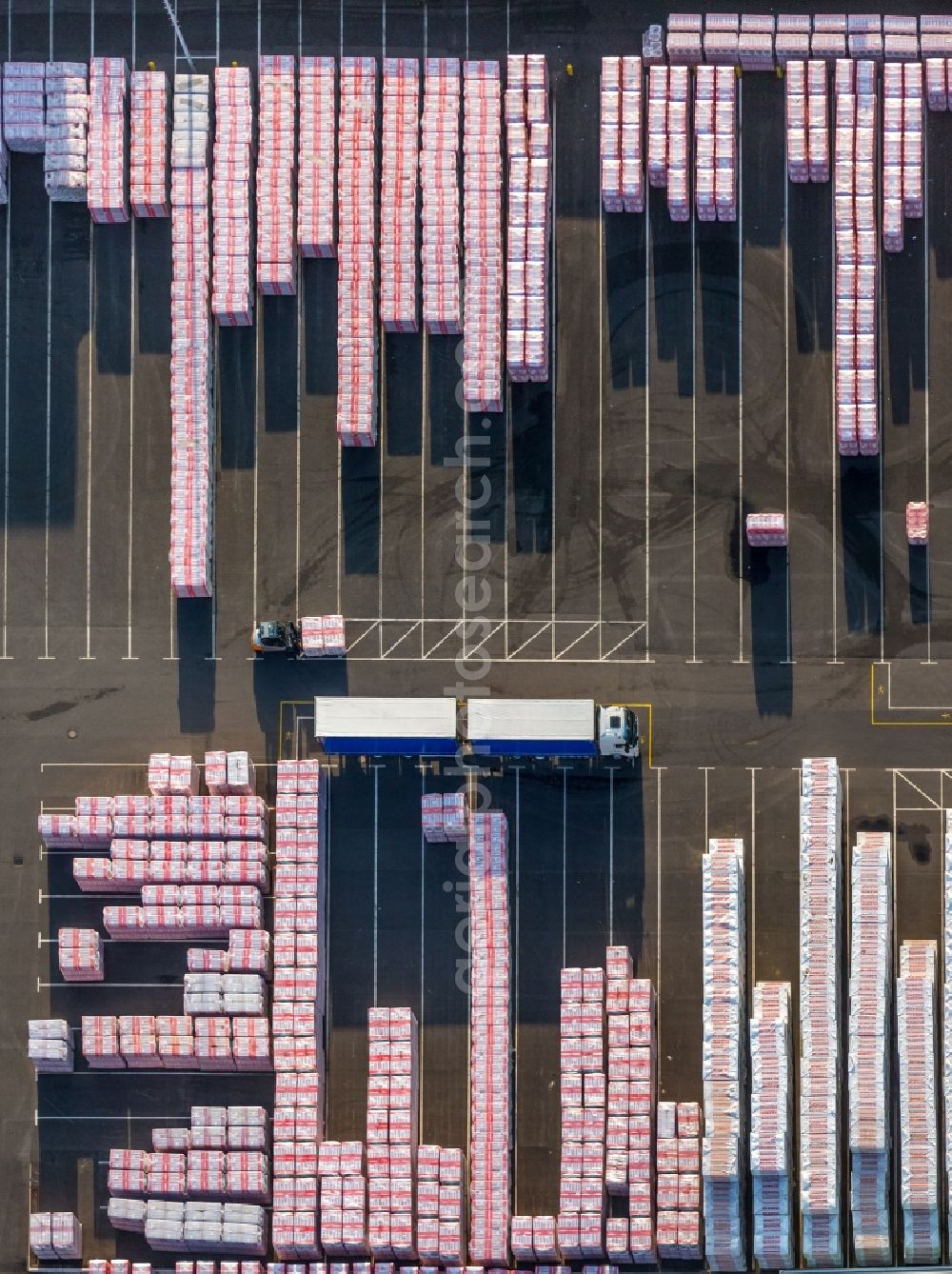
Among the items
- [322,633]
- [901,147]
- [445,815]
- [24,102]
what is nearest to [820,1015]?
[445,815]

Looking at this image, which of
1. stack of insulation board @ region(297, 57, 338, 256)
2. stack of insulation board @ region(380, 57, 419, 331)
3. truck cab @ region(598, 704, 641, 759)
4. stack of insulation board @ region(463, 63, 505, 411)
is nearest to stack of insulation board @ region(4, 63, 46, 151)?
stack of insulation board @ region(297, 57, 338, 256)

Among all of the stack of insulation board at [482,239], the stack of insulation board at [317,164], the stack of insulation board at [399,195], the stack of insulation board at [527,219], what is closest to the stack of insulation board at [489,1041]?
the stack of insulation board at [482,239]

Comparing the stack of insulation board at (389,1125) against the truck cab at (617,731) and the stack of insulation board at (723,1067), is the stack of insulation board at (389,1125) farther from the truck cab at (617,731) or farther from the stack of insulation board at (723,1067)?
the truck cab at (617,731)

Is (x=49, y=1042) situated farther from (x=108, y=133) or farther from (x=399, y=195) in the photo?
(x=108, y=133)

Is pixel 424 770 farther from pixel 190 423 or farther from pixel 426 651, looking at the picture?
pixel 190 423

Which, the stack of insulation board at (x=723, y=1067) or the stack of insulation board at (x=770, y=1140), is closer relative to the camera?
the stack of insulation board at (x=770, y=1140)

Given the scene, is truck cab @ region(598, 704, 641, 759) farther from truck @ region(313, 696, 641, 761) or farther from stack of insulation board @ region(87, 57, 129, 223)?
stack of insulation board @ region(87, 57, 129, 223)
